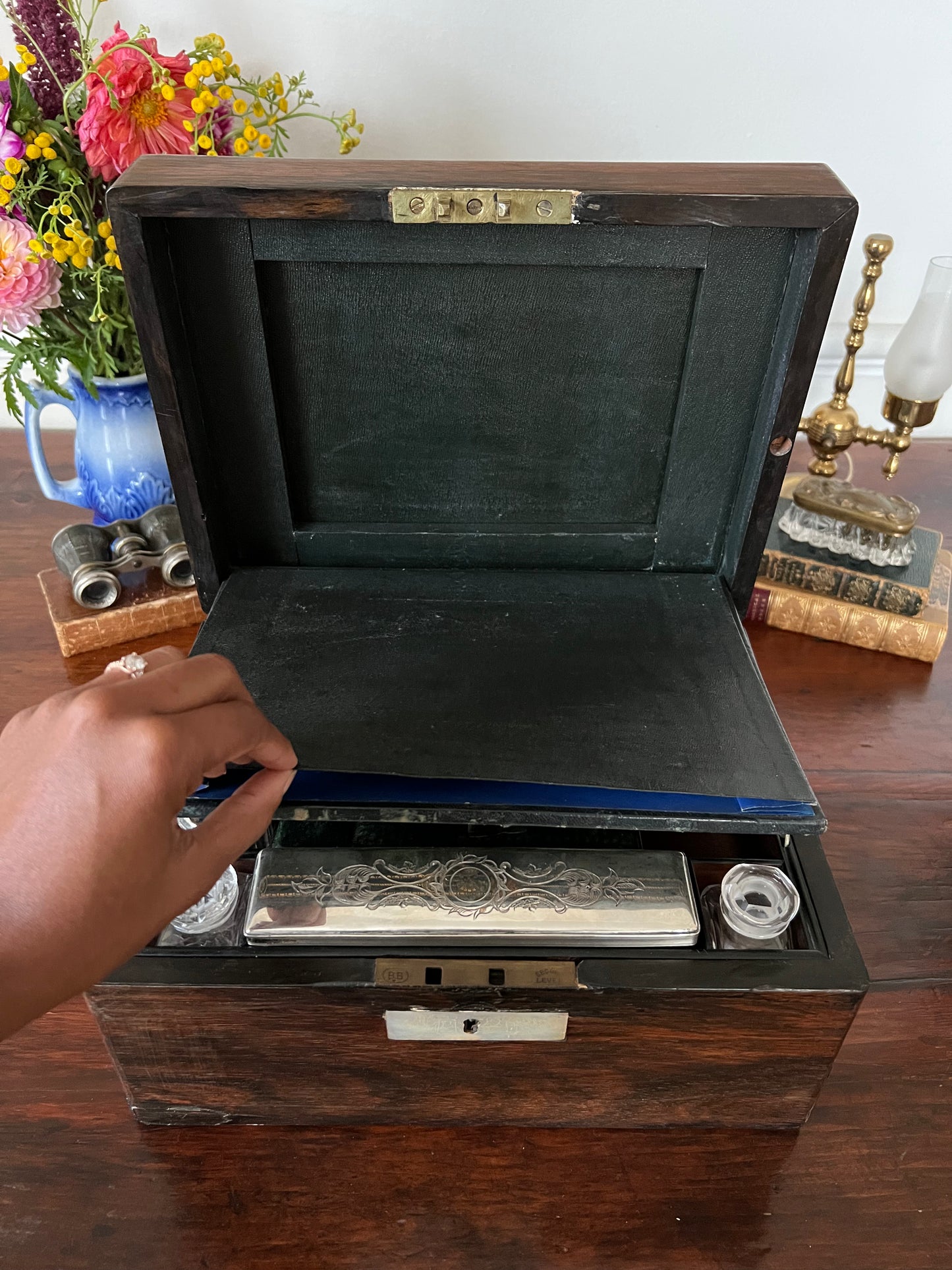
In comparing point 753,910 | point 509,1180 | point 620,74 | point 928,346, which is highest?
point 620,74

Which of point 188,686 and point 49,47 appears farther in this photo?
point 49,47

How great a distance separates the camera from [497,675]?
66 cm

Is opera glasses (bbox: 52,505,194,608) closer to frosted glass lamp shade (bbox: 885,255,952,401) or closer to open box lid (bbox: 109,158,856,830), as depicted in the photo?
open box lid (bbox: 109,158,856,830)

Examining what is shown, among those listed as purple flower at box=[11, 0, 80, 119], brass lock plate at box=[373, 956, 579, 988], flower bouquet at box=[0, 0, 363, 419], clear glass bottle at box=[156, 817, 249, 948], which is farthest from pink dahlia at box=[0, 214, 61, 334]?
brass lock plate at box=[373, 956, 579, 988]

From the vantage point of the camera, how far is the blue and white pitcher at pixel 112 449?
2.93 ft

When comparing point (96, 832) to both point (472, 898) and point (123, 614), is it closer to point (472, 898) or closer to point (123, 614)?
point (472, 898)

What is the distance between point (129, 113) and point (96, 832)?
63 cm

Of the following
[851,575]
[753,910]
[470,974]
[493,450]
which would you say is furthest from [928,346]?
[470,974]

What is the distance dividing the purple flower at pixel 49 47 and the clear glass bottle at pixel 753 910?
0.82m

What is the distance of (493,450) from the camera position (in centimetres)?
75

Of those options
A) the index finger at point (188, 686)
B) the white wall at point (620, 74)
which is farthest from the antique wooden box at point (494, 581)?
the white wall at point (620, 74)

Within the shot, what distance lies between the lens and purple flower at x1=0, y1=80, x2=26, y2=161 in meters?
0.75

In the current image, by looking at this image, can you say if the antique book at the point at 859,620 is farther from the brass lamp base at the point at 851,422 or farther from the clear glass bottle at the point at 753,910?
the clear glass bottle at the point at 753,910

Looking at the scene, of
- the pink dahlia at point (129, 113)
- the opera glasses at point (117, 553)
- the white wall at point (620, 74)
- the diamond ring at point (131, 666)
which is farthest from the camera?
the white wall at point (620, 74)
